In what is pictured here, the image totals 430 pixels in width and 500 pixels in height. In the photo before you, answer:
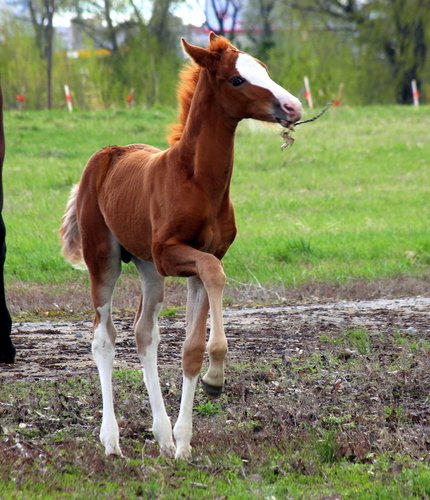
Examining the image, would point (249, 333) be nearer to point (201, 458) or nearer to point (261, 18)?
point (201, 458)

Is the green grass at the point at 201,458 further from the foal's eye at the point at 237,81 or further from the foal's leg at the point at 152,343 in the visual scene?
the foal's eye at the point at 237,81

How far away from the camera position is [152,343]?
7.26m

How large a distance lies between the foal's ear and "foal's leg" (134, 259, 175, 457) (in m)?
1.35

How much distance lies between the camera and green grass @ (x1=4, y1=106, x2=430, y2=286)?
572 inches

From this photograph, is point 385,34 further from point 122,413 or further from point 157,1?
point 122,413

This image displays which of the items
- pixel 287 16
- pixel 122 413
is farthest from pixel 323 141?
pixel 287 16

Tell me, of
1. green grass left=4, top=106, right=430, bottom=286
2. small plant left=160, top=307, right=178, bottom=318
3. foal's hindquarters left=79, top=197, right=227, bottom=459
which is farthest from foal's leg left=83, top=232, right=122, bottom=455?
small plant left=160, top=307, right=178, bottom=318

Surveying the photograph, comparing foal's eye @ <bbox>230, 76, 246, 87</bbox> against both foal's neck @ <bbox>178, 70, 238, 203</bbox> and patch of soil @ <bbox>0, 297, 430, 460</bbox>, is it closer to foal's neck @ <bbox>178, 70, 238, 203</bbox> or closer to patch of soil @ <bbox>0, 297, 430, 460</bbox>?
foal's neck @ <bbox>178, 70, 238, 203</bbox>

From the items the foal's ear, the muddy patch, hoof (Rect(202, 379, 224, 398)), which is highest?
the foal's ear

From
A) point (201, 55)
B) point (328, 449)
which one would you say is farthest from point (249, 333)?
point (201, 55)

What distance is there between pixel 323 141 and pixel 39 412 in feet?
63.9

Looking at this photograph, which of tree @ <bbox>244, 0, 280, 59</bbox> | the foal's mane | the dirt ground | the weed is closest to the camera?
the foal's mane

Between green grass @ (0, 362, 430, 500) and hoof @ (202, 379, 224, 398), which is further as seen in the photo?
hoof @ (202, 379, 224, 398)

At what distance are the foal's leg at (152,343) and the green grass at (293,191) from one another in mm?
1063
